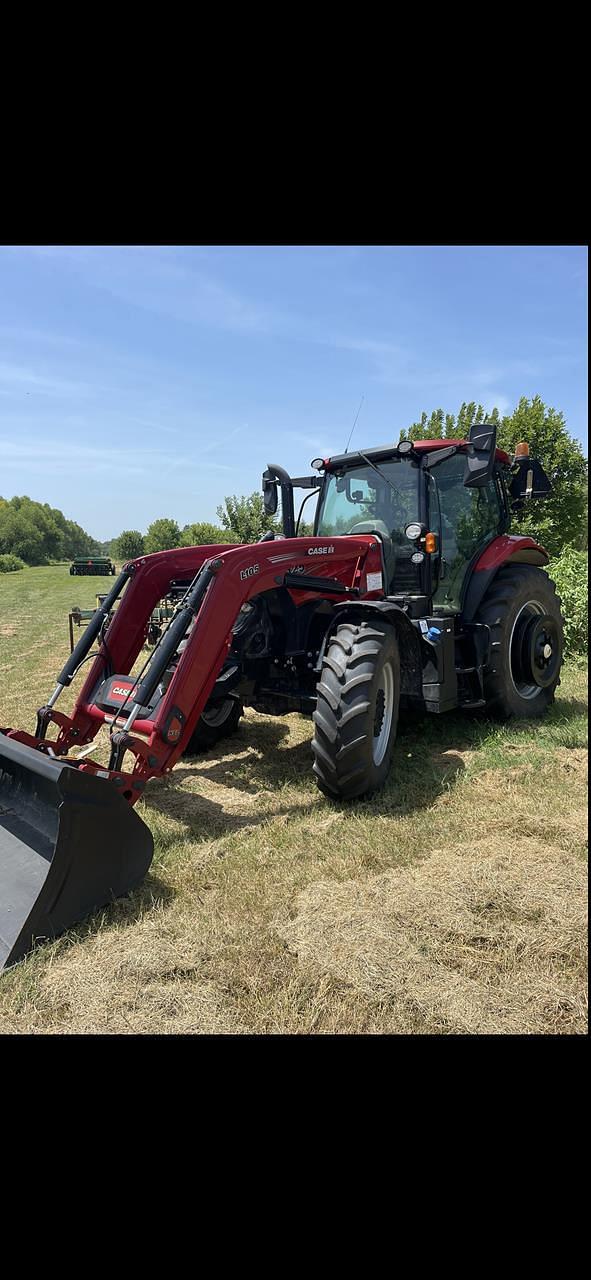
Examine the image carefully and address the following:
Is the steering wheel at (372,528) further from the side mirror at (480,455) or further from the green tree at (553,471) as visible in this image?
the green tree at (553,471)

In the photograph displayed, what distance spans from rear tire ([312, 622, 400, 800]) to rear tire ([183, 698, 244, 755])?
5.11 ft

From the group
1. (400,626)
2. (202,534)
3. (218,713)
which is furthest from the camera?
(202,534)

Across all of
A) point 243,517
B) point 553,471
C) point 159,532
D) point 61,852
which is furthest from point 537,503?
point 159,532

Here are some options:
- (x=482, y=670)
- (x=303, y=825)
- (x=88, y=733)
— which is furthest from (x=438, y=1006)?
(x=482, y=670)

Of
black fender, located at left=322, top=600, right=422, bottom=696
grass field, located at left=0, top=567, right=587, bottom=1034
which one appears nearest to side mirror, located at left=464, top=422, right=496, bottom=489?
black fender, located at left=322, top=600, right=422, bottom=696

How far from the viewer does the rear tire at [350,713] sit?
4.21 m

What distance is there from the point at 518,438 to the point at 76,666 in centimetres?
1637

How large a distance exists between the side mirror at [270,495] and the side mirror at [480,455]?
5.67 ft

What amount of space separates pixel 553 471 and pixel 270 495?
41.8ft

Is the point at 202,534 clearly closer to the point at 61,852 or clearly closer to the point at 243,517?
the point at 243,517

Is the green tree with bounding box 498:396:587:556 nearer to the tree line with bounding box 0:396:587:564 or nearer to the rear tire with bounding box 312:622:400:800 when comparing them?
the tree line with bounding box 0:396:587:564

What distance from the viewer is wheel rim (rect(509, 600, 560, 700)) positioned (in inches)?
249

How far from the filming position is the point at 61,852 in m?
3.01

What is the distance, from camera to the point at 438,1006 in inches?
98.5
